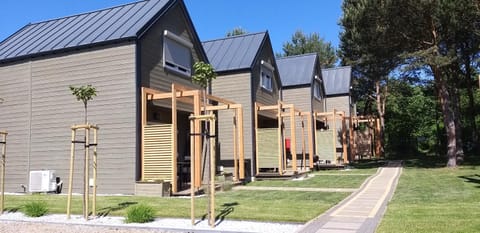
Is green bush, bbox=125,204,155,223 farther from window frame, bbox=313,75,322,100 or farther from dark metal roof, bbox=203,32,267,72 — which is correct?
window frame, bbox=313,75,322,100

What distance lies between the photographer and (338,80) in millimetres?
38250

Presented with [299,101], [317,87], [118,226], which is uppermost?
[317,87]

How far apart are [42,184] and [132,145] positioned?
334cm

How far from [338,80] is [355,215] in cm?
2981

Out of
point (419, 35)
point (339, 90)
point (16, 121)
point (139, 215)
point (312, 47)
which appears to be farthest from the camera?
point (312, 47)

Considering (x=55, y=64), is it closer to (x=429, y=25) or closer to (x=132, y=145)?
(x=132, y=145)

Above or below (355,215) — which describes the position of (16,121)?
above

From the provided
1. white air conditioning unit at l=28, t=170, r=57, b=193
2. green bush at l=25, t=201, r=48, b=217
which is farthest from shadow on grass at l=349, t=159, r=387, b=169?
green bush at l=25, t=201, r=48, b=217

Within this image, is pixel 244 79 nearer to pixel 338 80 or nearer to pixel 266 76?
pixel 266 76

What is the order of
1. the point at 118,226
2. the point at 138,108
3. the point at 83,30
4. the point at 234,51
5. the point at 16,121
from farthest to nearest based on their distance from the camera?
1. the point at 234,51
2. the point at 83,30
3. the point at 16,121
4. the point at 138,108
5. the point at 118,226

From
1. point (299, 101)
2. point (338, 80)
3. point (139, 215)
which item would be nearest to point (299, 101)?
point (299, 101)

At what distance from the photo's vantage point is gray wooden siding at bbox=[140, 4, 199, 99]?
15.1m

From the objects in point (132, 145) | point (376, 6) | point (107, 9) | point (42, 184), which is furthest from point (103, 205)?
point (376, 6)

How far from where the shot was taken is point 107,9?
59.7 feet
